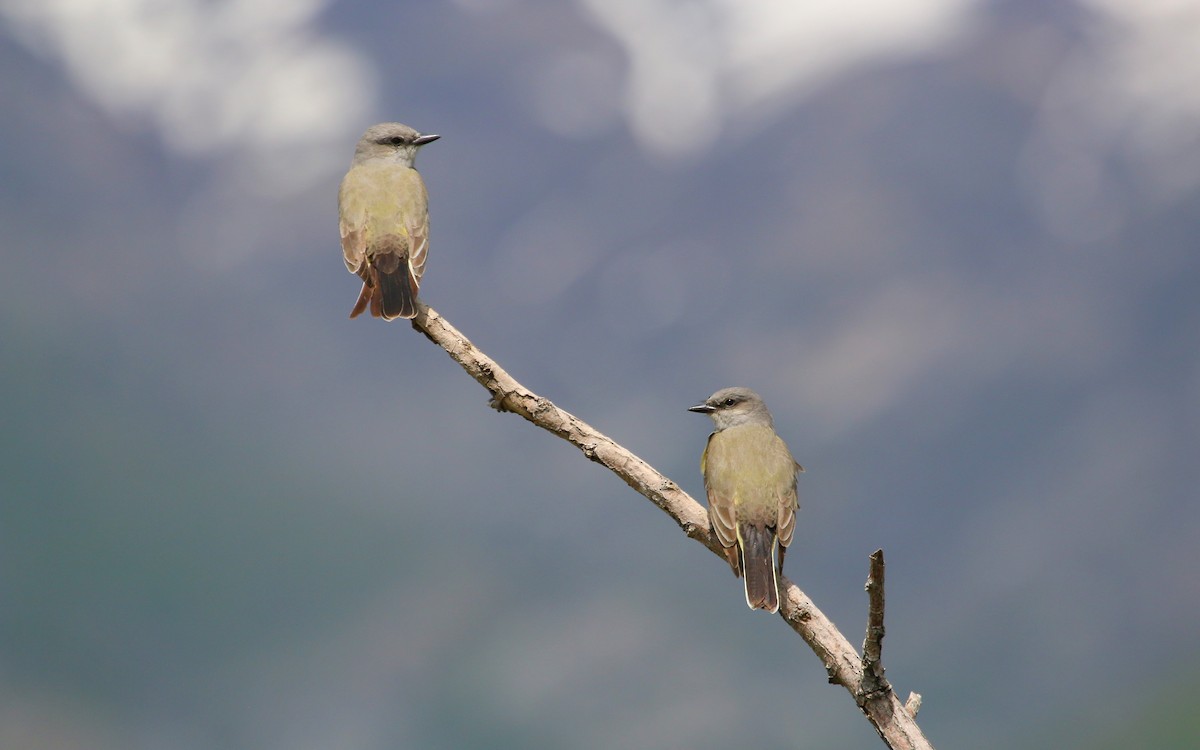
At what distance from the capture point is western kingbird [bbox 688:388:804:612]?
662 centimetres

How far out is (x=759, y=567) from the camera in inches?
261

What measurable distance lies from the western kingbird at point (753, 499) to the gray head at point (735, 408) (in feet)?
0.07

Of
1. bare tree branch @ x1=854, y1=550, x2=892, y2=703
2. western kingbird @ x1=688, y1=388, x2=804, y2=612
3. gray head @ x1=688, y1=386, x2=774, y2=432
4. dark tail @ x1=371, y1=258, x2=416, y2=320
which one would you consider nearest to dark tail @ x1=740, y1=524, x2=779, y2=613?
western kingbird @ x1=688, y1=388, x2=804, y2=612

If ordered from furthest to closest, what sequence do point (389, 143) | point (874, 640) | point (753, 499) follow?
1. point (389, 143)
2. point (753, 499)
3. point (874, 640)

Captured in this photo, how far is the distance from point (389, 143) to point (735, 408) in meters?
3.90

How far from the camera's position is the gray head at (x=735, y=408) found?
28.0 feet

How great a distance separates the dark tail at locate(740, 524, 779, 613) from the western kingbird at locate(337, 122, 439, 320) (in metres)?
2.75

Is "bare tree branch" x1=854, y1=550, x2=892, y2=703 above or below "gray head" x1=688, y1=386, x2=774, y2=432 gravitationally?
below

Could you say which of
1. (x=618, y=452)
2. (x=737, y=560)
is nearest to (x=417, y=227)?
(x=618, y=452)

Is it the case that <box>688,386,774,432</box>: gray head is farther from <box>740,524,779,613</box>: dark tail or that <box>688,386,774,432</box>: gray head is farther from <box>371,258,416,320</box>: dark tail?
<box>371,258,416,320</box>: dark tail

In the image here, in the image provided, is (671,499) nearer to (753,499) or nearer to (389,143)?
(753,499)

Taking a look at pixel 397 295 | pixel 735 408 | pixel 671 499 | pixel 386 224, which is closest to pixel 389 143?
pixel 386 224

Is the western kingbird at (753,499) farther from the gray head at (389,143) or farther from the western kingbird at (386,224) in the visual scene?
the gray head at (389,143)

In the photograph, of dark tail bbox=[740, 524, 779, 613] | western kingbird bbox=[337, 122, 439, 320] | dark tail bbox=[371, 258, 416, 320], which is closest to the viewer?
dark tail bbox=[740, 524, 779, 613]
